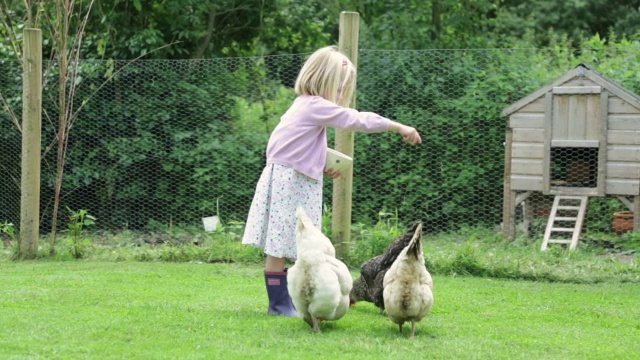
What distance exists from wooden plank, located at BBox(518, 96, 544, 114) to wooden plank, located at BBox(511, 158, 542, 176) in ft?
1.56

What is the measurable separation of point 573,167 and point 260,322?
4.99 m

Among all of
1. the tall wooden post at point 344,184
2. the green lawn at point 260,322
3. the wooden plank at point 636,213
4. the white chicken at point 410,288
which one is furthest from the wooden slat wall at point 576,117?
the white chicken at point 410,288

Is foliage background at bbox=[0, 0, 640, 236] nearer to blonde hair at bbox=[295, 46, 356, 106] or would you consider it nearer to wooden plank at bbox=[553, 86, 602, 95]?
wooden plank at bbox=[553, 86, 602, 95]

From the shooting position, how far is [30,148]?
8430 mm

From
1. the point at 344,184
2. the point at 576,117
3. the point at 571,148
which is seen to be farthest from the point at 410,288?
the point at 571,148

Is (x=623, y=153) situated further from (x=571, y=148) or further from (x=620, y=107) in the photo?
(x=571, y=148)

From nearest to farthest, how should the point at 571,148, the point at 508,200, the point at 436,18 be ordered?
the point at 508,200, the point at 571,148, the point at 436,18

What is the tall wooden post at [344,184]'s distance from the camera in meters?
7.96

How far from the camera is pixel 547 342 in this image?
5062mm

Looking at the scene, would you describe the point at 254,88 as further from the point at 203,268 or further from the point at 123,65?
the point at 203,268

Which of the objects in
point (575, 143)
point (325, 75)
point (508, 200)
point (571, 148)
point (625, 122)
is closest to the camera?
point (325, 75)

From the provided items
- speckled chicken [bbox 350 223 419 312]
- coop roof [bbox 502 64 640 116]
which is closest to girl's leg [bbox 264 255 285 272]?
speckled chicken [bbox 350 223 419 312]

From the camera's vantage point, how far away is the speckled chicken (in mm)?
5605

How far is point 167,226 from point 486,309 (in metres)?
3.98
